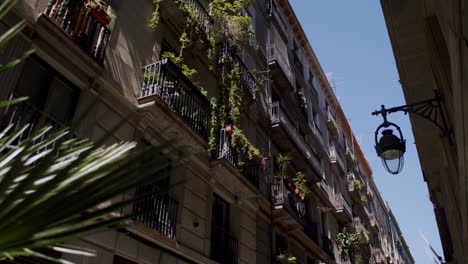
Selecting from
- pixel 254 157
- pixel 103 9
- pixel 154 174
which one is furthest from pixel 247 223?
pixel 154 174

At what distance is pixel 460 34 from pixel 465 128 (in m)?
1.21

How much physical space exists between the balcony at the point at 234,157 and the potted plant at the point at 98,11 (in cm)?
439

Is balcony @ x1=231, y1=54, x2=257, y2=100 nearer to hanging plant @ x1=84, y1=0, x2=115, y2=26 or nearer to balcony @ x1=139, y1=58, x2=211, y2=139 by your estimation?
balcony @ x1=139, y1=58, x2=211, y2=139

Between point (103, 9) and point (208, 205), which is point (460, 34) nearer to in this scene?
point (103, 9)

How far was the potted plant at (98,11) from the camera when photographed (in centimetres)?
809

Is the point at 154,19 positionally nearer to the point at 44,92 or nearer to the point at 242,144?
the point at 44,92

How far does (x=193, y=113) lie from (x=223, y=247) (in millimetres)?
3647

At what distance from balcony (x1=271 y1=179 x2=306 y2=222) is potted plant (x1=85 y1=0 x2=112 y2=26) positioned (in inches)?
321

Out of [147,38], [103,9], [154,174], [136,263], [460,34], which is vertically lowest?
[154,174]

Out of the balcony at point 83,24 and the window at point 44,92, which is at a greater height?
the balcony at point 83,24

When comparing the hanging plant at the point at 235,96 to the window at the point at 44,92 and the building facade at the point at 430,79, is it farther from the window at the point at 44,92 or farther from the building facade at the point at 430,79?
the window at the point at 44,92

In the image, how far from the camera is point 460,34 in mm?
3617

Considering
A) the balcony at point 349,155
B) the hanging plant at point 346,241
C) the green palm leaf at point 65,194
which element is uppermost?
the balcony at point 349,155

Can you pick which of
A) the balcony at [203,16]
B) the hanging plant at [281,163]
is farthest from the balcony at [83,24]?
the hanging plant at [281,163]
